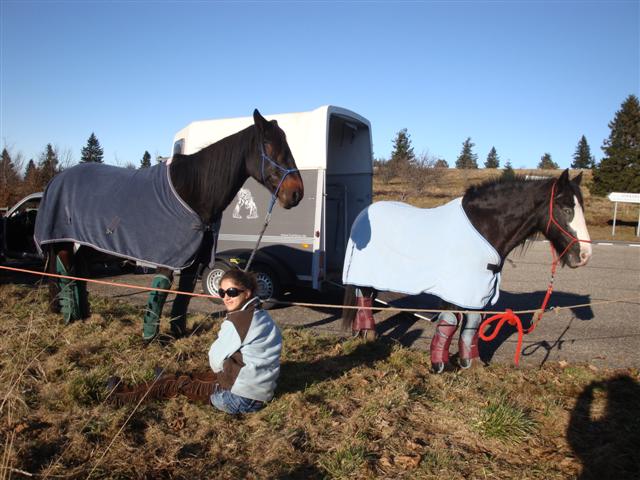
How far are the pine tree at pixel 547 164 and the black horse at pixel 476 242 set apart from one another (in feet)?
250

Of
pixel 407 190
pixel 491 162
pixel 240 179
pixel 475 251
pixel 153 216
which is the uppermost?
pixel 491 162

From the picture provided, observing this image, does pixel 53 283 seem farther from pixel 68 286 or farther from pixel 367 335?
pixel 367 335

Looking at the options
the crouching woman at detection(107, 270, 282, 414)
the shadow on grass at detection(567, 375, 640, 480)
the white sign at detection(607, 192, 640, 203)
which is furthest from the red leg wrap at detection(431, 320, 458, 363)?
the white sign at detection(607, 192, 640, 203)

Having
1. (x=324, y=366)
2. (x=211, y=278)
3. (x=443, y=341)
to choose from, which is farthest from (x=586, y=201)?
(x=324, y=366)

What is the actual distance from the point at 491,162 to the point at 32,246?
8065cm

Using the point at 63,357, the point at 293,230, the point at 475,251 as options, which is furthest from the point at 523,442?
the point at 293,230

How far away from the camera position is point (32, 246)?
29.9 feet

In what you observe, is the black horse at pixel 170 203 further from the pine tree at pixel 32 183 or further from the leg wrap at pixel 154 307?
the pine tree at pixel 32 183

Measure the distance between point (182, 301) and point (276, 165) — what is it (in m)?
1.77

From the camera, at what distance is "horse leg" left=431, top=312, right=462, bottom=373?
4262 mm

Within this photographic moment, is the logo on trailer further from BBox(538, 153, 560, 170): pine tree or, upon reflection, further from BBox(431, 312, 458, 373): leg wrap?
BBox(538, 153, 560, 170): pine tree

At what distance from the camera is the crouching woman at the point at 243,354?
9.92ft

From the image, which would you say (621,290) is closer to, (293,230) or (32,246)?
(293,230)

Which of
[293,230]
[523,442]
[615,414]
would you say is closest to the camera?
[523,442]
